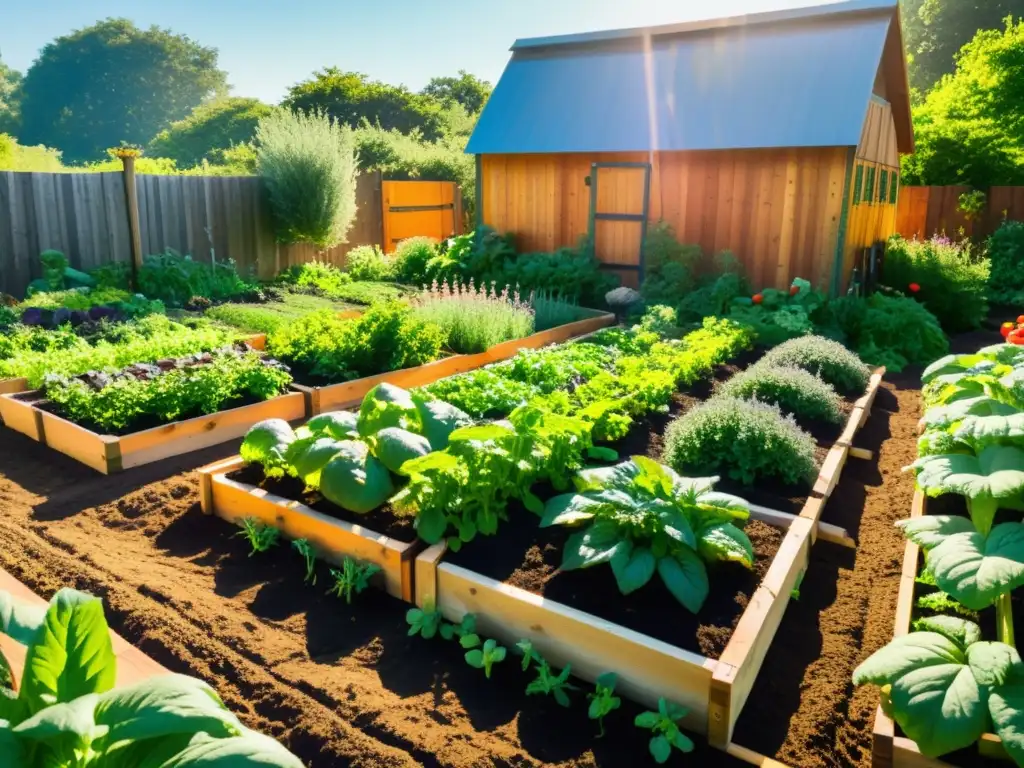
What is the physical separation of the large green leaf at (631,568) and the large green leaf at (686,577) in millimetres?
59

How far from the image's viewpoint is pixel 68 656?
5.95 ft

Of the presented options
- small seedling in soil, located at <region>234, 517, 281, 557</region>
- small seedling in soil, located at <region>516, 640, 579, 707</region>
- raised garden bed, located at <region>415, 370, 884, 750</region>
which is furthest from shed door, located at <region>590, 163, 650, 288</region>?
small seedling in soil, located at <region>516, 640, 579, 707</region>

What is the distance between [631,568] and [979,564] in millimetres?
1170

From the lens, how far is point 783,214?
9.93 metres

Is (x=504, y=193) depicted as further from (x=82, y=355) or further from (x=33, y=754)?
(x=33, y=754)

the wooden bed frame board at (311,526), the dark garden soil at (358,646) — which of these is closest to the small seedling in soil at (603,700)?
the dark garden soil at (358,646)

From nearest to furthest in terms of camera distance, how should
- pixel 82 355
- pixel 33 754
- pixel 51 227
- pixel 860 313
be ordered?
pixel 33 754, pixel 82 355, pixel 860 313, pixel 51 227

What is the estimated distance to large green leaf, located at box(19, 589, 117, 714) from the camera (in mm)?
1778

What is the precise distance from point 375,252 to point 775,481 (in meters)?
10.7

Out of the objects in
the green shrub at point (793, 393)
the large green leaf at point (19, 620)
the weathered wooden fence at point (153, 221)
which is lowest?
the green shrub at point (793, 393)

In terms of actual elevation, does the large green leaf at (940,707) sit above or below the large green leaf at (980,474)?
below

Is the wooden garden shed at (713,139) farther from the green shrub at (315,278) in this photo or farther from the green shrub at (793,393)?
the green shrub at (793,393)

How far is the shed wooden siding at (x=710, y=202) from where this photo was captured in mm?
9703

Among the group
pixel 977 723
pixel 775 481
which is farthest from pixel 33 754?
pixel 775 481
